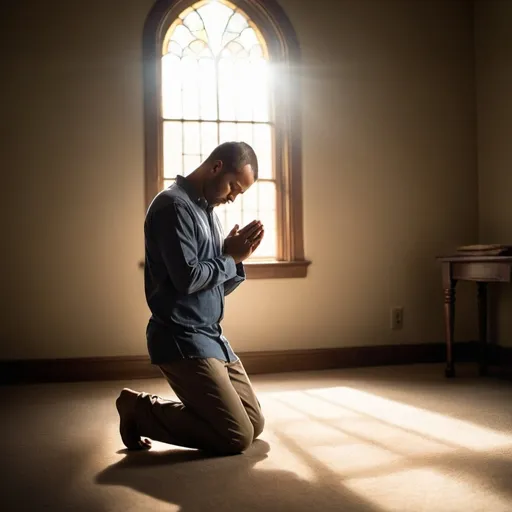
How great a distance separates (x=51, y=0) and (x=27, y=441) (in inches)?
109

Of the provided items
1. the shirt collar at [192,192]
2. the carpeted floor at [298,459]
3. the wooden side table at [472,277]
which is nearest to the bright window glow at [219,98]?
the wooden side table at [472,277]

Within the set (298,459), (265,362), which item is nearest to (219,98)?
(265,362)

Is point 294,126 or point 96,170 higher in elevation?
point 294,126

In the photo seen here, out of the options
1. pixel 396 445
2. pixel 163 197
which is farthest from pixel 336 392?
pixel 163 197

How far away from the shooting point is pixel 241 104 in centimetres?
428

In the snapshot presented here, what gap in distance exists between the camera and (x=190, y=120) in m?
4.17

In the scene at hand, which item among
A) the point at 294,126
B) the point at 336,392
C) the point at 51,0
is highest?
the point at 51,0

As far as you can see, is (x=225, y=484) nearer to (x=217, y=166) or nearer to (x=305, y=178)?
(x=217, y=166)

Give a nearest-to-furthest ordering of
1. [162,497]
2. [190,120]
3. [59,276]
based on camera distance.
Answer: [162,497]
[59,276]
[190,120]

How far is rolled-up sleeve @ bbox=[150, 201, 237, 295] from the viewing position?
2137 mm

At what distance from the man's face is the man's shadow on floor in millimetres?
947

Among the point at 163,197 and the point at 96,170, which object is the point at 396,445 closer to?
the point at 163,197

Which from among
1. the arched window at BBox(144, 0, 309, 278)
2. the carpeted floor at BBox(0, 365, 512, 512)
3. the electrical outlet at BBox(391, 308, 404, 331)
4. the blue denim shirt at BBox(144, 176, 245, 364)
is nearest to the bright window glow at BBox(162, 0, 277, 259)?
the arched window at BBox(144, 0, 309, 278)

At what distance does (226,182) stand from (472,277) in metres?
1.92
